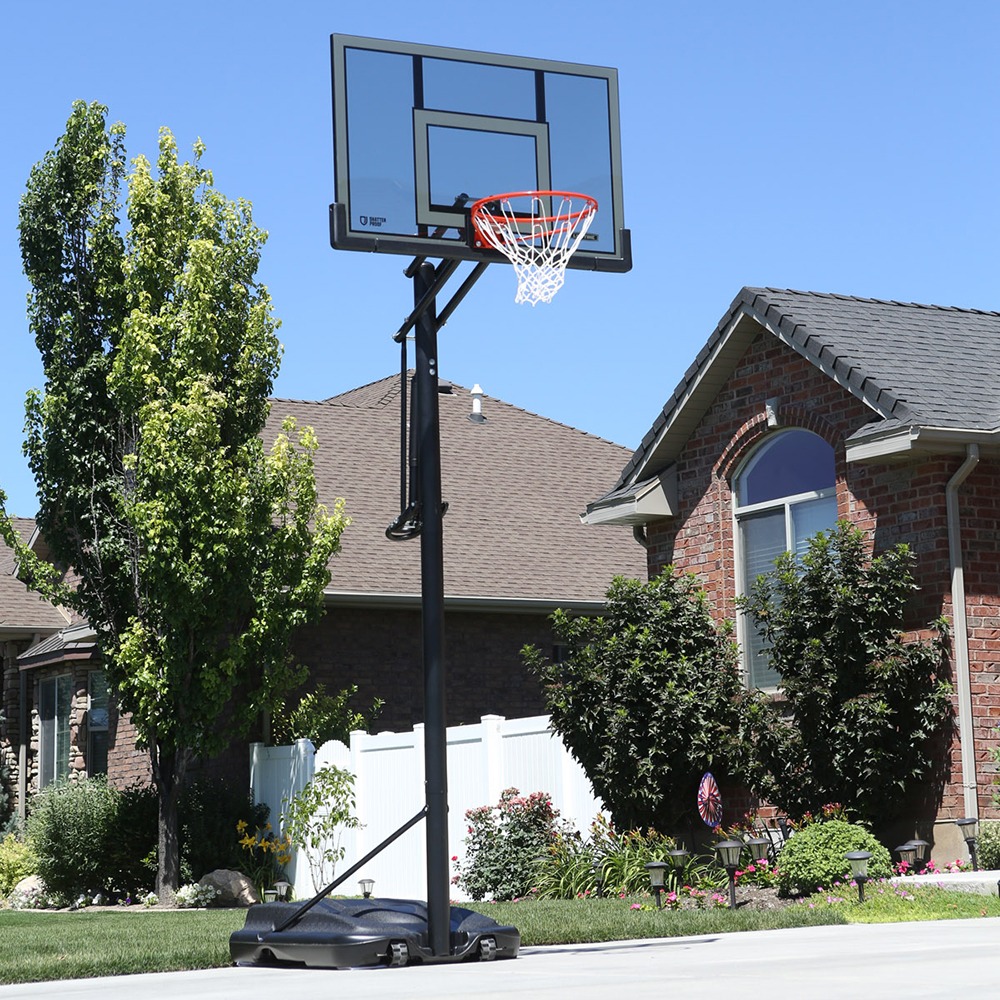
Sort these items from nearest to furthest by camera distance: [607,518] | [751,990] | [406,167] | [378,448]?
[751,990]
[406,167]
[607,518]
[378,448]

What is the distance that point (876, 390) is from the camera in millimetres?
15258

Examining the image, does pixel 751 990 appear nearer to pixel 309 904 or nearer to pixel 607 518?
pixel 309 904

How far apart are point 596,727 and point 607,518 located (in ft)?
11.1

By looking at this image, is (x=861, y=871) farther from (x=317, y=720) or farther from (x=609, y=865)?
(x=317, y=720)

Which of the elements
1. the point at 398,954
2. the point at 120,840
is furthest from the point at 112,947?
the point at 120,840

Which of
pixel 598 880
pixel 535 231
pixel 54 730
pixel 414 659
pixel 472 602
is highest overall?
pixel 535 231

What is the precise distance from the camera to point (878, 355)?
1622 cm

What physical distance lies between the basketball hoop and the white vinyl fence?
25.8ft

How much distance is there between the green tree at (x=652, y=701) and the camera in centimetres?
1583

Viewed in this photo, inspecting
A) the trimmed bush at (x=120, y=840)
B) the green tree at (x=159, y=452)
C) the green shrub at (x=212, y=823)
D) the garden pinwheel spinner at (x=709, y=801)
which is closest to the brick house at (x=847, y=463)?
the garden pinwheel spinner at (x=709, y=801)

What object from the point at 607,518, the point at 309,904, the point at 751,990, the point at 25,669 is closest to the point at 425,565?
the point at 309,904

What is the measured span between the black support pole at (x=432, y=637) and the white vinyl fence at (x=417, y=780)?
23.3 feet

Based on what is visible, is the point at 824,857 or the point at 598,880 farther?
the point at 598,880

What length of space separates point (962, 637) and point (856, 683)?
1.04m
